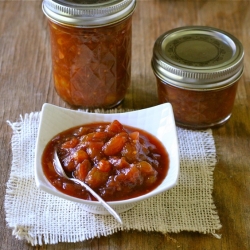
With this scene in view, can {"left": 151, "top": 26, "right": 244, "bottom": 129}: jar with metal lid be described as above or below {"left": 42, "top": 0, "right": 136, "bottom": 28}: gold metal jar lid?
below

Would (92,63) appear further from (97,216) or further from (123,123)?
(97,216)

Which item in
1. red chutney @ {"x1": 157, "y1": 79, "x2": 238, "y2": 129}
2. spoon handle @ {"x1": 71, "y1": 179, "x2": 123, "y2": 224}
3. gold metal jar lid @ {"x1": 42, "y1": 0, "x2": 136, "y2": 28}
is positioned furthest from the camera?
red chutney @ {"x1": 157, "y1": 79, "x2": 238, "y2": 129}

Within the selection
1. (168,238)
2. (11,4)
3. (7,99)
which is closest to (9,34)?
(11,4)

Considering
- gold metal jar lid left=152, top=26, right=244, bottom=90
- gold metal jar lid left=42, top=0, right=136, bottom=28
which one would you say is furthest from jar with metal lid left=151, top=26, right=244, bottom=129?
gold metal jar lid left=42, top=0, right=136, bottom=28

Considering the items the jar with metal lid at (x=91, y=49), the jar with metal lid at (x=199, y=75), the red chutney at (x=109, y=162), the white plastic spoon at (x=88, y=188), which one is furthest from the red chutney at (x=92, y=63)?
the white plastic spoon at (x=88, y=188)

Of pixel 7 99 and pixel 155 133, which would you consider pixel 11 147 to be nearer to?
pixel 7 99

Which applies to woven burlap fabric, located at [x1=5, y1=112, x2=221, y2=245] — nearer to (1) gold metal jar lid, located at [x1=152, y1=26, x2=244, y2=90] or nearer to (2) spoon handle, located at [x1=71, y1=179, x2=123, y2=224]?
(2) spoon handle, located at [x1=71, y1=179, x2=123, y2=224]

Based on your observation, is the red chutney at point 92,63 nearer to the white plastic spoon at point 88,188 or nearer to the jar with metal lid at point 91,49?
the jar with metal lid at point 91,49
